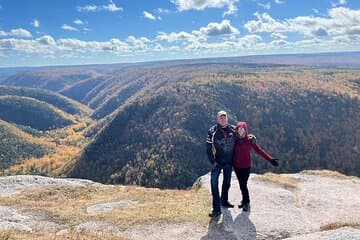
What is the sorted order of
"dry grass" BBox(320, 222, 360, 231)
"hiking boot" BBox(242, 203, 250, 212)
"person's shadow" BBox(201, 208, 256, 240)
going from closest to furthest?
1. "person's shadow" BBox(201, 208, 256, 240)
2. "dry grass" BBox(320, 222, 360, 231)
3. "hiking boot" BBox(242, 203, 250, 212)

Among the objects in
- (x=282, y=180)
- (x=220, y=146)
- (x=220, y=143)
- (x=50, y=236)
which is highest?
(x=220, y=143)

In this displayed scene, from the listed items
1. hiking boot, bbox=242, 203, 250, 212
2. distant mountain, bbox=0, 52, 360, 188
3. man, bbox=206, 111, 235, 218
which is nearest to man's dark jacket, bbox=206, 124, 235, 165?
man, bbox=206, 111, 235, 218

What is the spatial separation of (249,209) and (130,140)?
155 metres

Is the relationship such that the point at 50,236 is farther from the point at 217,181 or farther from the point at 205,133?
the point at 205,133

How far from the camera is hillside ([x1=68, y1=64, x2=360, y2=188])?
477 ft

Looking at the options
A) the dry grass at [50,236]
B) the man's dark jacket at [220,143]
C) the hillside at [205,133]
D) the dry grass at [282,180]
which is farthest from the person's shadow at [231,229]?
the hillside at [205,133]

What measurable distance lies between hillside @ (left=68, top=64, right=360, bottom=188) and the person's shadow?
115 meters

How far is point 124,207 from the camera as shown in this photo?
22.8 meters

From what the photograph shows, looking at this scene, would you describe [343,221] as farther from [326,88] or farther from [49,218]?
[326,88]

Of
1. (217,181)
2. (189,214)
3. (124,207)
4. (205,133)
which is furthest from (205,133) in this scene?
(217,181)

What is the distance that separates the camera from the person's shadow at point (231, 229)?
1808 cm

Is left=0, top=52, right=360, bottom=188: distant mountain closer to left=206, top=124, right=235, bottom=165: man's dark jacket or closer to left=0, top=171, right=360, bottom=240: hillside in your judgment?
left=0, top=171, right=360, bottom=240: hillside

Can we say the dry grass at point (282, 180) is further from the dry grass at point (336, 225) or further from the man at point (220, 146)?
the man at point (220, 146)

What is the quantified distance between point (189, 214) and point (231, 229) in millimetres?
2488
